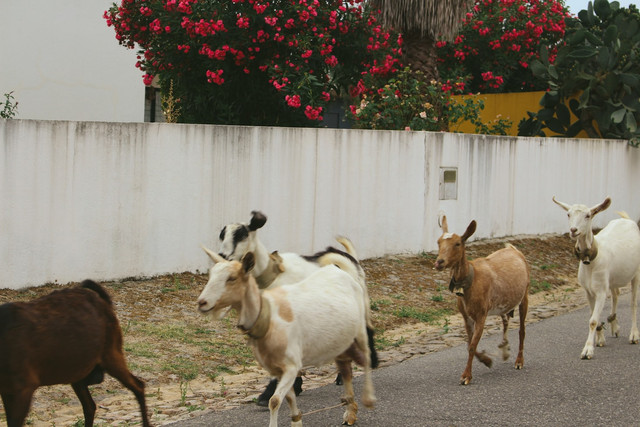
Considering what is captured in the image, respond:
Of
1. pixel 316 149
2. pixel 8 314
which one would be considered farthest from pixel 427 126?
pixel 8 314

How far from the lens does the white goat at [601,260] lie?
32.0 feet

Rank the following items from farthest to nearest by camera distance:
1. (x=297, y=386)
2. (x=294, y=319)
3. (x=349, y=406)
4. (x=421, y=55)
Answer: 1. (x=421, y=55)
2. (x=297, y=386)
3. (x=349, y=406)
4. (x=294, y=319)

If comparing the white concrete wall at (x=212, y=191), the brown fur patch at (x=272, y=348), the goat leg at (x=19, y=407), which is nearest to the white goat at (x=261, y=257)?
the brown fur patch at (x=272, y=348)

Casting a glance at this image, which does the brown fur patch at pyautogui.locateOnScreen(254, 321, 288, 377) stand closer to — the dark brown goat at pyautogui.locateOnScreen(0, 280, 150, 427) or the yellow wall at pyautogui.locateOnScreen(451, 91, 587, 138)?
the dark brown goat at pyautogui.locateOnScreen(0, 280, 150, 427)

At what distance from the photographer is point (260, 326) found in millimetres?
6195

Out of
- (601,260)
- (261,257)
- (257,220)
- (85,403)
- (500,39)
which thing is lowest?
(85,403)

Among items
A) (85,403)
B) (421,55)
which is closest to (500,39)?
(421,55)

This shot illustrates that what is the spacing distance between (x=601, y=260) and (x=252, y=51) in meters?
7.64

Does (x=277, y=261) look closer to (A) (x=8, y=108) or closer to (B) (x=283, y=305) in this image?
(B) (x=283, y=305)

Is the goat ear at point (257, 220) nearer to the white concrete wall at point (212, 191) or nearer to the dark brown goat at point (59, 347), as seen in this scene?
the dark brown goat at point (59, 347)

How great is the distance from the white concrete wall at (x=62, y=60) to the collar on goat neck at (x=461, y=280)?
454 inches

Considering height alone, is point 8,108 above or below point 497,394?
above

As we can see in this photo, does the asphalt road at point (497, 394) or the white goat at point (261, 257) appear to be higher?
the white goat at point (261, 257)

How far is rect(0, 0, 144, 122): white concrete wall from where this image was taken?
57.5 feet
